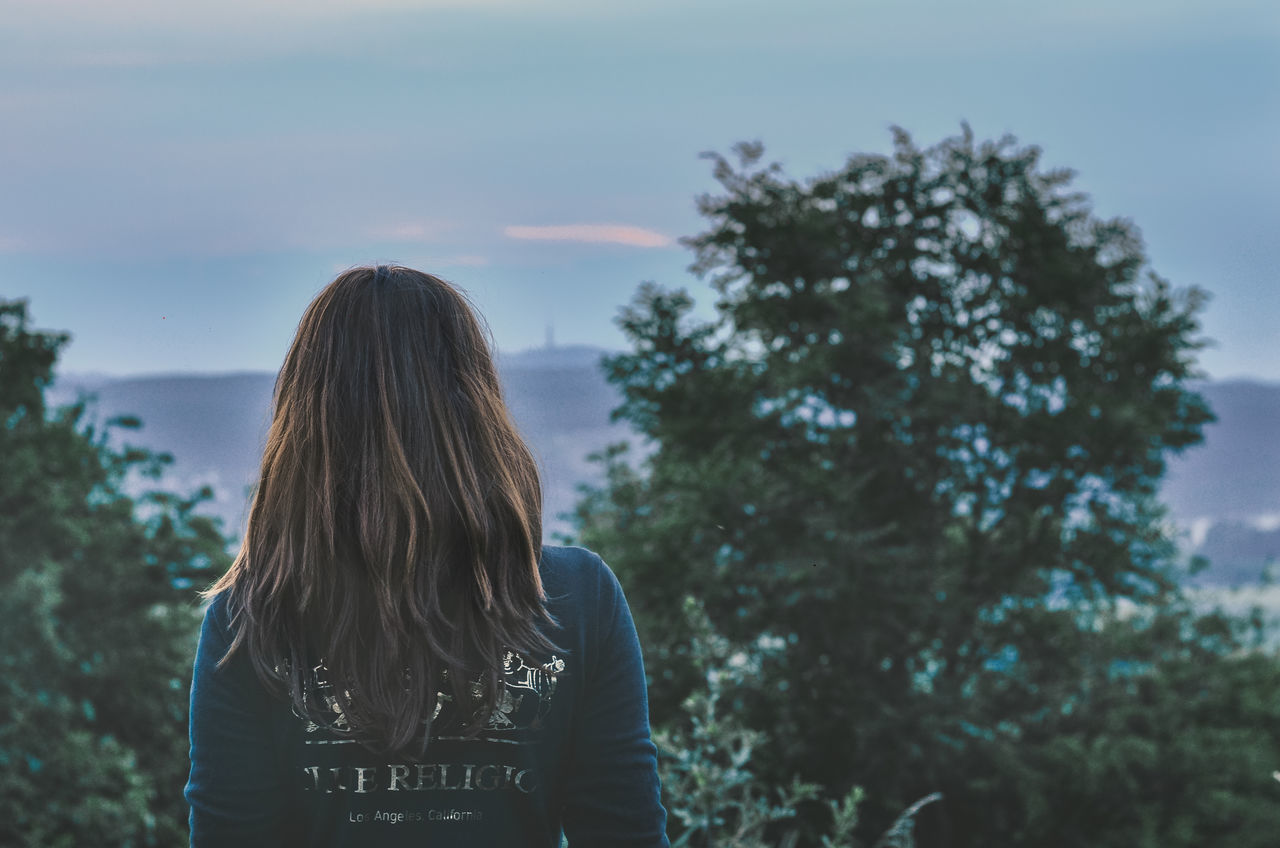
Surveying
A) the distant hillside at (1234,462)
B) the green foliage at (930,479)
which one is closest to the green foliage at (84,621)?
the green foliage at (930,479)

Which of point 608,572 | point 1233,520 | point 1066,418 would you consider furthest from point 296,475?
point 1233,520

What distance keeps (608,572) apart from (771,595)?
815cm

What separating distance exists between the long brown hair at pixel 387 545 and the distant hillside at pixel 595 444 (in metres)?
6.77

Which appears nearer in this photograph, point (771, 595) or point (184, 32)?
point (771, 595)

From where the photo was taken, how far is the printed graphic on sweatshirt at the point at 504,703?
4.15 feet

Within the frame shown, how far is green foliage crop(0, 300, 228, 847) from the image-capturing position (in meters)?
10.3

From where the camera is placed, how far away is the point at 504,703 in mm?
1282

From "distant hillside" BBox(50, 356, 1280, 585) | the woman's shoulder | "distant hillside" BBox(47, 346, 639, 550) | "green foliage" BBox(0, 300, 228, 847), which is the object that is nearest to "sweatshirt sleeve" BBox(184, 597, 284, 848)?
the woman's shoulder

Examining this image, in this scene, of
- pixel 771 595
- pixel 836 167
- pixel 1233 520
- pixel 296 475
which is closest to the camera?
pixel 296 475

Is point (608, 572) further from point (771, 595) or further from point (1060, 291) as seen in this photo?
point (1060, 291)

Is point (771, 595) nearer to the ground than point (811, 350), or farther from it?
nearer to the ground

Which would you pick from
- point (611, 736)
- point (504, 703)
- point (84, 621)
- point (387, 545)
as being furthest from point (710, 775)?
point (84, 621)

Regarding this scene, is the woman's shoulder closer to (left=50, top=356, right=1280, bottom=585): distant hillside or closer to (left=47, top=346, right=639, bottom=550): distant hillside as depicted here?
(left=47, top=346, right=639, bottom=550): distant hillside

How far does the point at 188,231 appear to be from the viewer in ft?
39.5
